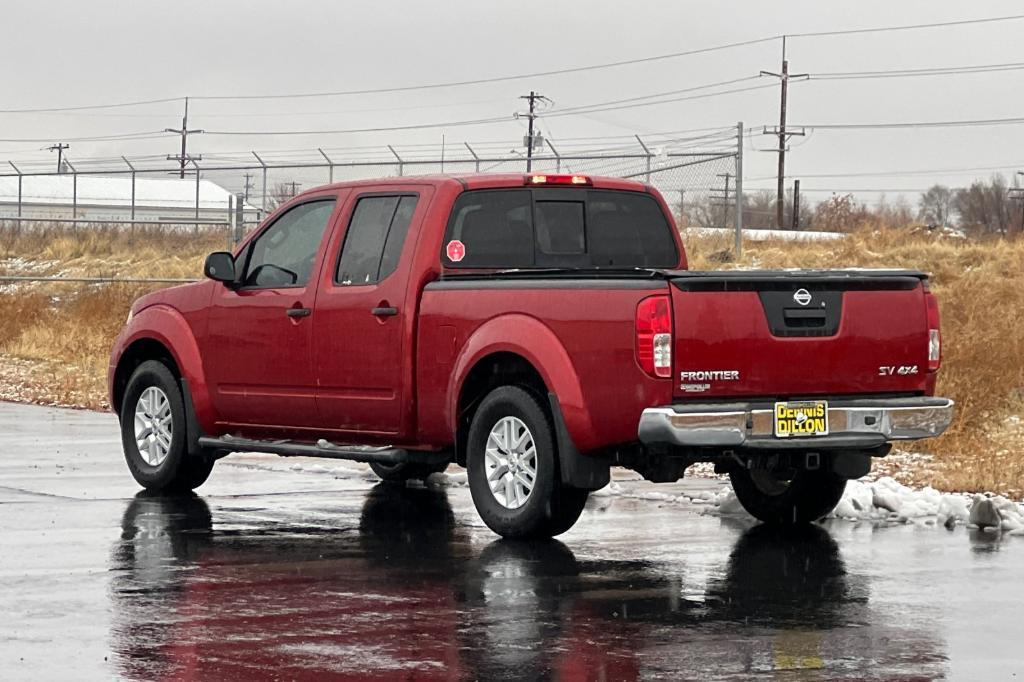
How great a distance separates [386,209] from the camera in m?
12.2

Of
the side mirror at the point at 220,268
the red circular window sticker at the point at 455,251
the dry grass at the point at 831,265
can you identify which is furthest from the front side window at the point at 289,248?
the dry grass at the point at 831,265

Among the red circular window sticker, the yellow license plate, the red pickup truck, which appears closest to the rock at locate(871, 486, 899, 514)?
the red pickup truck

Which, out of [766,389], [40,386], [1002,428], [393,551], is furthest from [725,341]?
[40,386]

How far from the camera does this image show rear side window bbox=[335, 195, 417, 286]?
1197cm

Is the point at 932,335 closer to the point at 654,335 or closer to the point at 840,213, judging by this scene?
the point at 654,335

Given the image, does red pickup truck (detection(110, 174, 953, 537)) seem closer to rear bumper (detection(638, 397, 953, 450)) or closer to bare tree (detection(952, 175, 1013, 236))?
rear bumper (detection(638, 397, 953, 450))

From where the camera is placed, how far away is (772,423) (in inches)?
405

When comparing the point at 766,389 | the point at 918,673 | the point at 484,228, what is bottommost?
the point at 918,673

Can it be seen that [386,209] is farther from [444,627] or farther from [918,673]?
[918,673]

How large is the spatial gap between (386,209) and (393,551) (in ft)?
8.25

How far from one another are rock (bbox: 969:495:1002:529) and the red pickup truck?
0.82m

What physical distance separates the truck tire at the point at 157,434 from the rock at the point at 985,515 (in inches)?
195

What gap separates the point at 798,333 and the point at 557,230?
2281 mm

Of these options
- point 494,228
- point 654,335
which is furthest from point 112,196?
point 654,335
